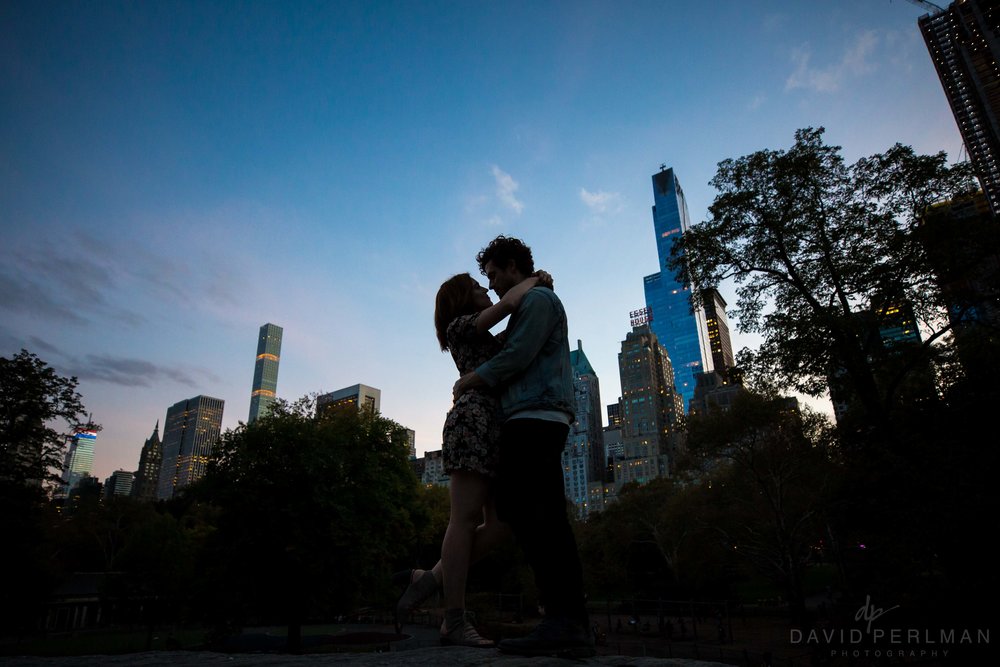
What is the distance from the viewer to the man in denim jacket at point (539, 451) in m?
2.62

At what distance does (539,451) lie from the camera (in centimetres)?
280

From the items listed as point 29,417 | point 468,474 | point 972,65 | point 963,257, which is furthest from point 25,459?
point 972,65

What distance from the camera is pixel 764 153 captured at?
568 inches

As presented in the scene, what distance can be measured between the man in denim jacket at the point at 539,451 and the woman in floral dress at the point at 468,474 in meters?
0.12

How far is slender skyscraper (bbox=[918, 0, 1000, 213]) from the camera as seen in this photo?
2344 inches

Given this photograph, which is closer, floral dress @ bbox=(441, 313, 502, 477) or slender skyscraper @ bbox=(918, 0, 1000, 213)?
floral dress @ bbox=(441, 313, 502, 477)

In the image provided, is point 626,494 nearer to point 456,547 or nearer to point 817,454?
point 817,454

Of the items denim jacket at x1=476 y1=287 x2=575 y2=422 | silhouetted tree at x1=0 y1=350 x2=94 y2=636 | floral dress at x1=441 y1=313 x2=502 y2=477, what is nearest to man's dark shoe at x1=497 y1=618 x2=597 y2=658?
floral dress at x1=441 y1=313 x2=502 y2=477

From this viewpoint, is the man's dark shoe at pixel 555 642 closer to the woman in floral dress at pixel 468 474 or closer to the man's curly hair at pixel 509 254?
the woman in floral dress at pixel 468 474

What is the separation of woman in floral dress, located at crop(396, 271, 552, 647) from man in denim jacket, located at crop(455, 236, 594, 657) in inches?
4.7

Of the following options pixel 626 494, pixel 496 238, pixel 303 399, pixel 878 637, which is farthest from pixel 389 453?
pixel 626 494

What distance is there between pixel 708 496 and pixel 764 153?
1010 inches

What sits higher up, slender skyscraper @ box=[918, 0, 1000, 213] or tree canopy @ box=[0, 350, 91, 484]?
slender skyscraper @ box=[918, 0, 1000, 213]

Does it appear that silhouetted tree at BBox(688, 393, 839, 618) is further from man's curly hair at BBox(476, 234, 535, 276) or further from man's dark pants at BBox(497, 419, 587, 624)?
man's dark pants at BBox(497, 419, 587, 624)
